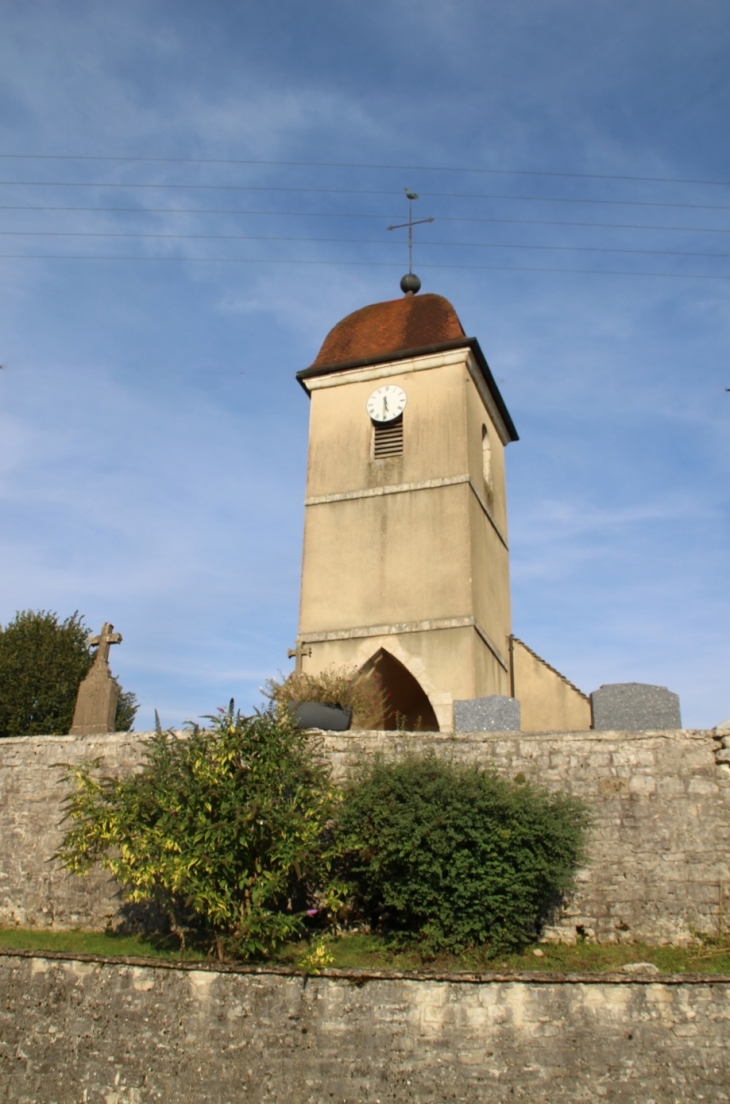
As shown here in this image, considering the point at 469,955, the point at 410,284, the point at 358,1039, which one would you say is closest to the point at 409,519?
the point at 410,284

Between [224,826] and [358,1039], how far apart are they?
2.00 m

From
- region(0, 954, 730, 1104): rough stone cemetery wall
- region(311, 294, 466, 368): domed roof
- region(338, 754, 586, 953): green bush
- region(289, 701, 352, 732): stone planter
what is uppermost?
region(311, 294, 466, 368): domed roof

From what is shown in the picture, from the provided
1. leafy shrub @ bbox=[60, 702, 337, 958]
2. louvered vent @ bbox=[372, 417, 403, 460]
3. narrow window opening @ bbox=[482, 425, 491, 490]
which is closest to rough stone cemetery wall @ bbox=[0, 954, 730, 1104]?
leafy shrub @ bbox=[60, 702, 337, 958]

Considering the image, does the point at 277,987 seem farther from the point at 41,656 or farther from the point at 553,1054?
the point at 41,656

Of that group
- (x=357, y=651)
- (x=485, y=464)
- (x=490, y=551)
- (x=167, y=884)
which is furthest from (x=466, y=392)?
(x=167, y=884)

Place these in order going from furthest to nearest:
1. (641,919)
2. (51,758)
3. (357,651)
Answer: (357,651)
(51,758)
(641,919)

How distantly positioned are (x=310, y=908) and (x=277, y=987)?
6.21 ft

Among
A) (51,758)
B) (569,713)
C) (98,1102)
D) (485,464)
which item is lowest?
(98,1102)

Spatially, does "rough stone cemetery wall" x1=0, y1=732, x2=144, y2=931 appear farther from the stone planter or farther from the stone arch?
the stone arch

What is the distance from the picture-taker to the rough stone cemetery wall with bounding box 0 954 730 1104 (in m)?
6.44

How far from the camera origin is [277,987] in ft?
23.1

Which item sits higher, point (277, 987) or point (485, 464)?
point (485, 464)

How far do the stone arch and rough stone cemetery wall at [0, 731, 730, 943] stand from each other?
17.9ft

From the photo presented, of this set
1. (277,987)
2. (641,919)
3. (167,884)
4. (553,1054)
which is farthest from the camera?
(641,919)
